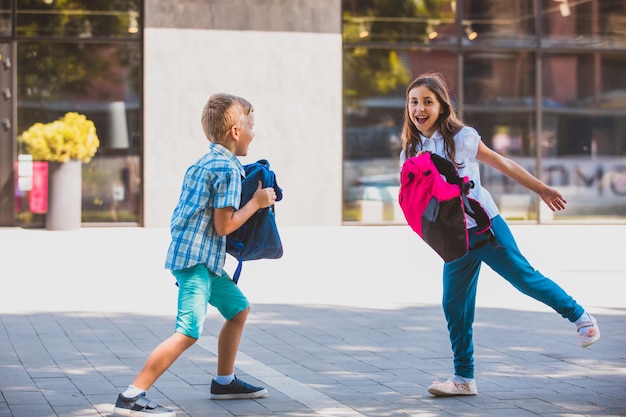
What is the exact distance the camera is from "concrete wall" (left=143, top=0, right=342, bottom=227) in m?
17.8

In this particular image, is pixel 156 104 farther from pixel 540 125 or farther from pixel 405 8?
pixel 540 125

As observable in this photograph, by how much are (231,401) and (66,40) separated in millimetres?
13234

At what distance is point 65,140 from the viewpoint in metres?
17.1

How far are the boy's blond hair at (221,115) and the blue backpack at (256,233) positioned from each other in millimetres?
230

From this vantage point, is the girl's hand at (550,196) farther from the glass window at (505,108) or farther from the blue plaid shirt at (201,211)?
the glass window at (505,108)

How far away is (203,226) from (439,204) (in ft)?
3.73

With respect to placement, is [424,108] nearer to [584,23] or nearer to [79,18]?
[79,18]

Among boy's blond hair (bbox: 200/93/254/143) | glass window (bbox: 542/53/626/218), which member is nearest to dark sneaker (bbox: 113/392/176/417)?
boy's blond hair (bbox: 200/93/254/143)

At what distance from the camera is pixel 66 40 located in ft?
58.2

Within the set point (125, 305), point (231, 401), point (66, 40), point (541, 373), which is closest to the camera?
point (231, 401)

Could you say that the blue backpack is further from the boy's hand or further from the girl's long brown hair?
the girl's long brown hair

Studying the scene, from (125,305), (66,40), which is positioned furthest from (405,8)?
(125,305)

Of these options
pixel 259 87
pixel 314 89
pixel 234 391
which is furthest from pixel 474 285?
pixel 314 89

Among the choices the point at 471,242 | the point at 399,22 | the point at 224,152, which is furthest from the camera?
the point at 399,22
